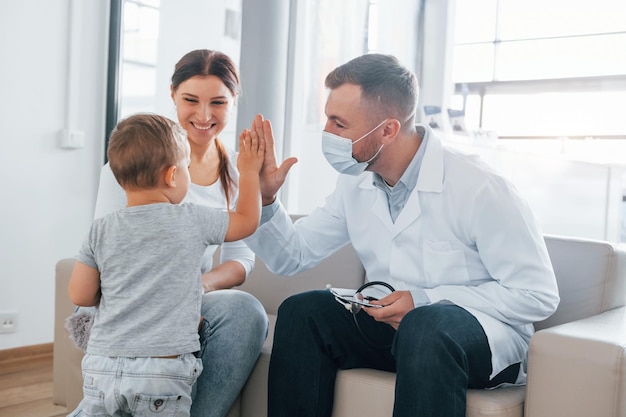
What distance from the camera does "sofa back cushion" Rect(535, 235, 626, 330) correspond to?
1766 mm

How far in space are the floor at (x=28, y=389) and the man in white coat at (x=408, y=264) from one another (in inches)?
47.7

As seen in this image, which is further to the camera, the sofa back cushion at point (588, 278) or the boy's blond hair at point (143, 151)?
the sofa back cushion at point (588, 278)

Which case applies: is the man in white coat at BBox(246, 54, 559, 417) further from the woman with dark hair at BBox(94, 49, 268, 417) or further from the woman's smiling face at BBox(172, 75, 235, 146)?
the woman's smiling face at BBox(172, 75, 235, 146)

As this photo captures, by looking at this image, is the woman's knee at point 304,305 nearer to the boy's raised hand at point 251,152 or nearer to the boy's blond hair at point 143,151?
the boy's raised hand at point 251,152

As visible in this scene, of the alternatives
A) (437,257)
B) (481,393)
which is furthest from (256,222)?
(481,393)

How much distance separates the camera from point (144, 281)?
4.78 feet

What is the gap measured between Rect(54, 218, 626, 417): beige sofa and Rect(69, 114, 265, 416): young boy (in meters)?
0.40

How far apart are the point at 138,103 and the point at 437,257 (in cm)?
246

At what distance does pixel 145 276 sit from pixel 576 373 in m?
0.86

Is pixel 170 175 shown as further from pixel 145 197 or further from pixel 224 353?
pixel 224 353

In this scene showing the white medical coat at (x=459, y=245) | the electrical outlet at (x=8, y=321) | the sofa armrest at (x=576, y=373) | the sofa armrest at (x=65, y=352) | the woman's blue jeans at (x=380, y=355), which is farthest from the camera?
the electrical outlet at (x=8, y=321)

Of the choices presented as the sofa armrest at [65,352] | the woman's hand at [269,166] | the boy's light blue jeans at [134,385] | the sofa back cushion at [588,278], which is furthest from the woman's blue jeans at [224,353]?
the sofa back cushion at [588,278]

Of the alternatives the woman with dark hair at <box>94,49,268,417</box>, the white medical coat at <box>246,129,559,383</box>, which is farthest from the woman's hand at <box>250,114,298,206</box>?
the woman with dark hair at <box>94,49,268,417</box>

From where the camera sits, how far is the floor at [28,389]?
2.55 metres
